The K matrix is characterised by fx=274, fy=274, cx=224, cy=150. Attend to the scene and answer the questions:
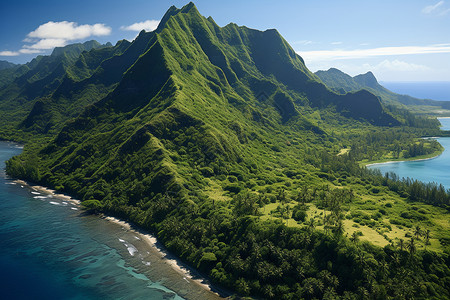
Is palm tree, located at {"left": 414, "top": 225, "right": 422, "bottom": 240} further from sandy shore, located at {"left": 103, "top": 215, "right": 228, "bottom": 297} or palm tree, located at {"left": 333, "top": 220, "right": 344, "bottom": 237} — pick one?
sandy shore, located at {"left": 103, "top": 215, "right": 228, "bottom": 297}

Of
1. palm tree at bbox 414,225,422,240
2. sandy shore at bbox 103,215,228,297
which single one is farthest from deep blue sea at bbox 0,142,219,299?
palm tree at bbox 414,225,422,240

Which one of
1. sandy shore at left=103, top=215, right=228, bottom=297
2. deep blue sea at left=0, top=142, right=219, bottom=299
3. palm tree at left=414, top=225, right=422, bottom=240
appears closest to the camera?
deep blue sea at left=0, top=142, right=219, bottom=299

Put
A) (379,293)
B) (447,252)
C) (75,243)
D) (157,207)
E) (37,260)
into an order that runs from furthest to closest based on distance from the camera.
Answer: (157,207) < (75,243) < (37,260) < (447,252) < (379,293)

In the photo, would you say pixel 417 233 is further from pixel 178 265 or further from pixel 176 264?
pixel 176 264

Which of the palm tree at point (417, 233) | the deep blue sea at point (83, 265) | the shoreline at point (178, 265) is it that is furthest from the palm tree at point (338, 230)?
the deep blue sea at point (83, 265)

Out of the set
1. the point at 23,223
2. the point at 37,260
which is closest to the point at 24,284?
the point at 37,260

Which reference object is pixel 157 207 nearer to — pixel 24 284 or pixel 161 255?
pixel 161 255
